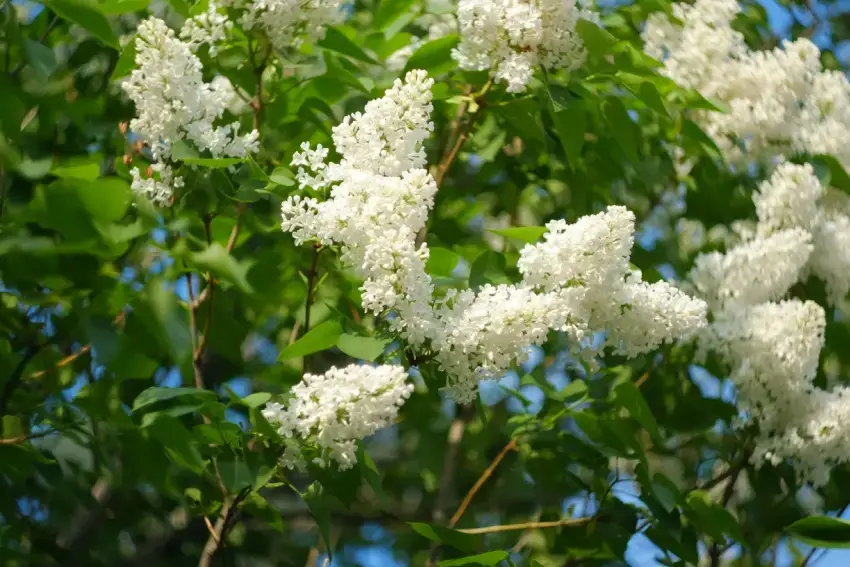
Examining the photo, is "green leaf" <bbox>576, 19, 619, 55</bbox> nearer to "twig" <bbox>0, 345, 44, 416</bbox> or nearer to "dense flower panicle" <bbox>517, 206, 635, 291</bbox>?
"dense flower panicle" <bbox>517, 206, 635, 291</bbox>

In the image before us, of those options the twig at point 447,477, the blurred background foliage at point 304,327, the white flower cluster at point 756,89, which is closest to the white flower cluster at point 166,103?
the blurred background foliage at point 304,327

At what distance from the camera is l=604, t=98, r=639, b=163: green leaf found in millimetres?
2125

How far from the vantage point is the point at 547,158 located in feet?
8.92

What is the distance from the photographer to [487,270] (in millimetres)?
1726

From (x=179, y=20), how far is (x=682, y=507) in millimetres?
1719

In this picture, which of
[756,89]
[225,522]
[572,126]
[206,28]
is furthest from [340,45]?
[756,89]

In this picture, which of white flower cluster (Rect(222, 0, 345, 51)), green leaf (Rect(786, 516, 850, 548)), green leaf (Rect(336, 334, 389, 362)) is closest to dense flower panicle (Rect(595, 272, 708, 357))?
green leaf (Rect(336, 334, 389, 362))

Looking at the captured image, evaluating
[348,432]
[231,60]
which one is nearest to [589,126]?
[231,60]

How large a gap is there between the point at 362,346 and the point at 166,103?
0.50 m

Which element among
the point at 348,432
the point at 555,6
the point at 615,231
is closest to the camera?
the point at 348,432

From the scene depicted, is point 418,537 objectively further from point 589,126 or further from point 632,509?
point 589,126

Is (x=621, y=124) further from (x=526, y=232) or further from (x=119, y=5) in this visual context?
(x=119, y=5)

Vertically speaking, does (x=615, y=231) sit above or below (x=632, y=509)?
above

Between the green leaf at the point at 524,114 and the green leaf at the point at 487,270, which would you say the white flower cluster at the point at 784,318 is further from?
the green leaf at the point at 487,270
